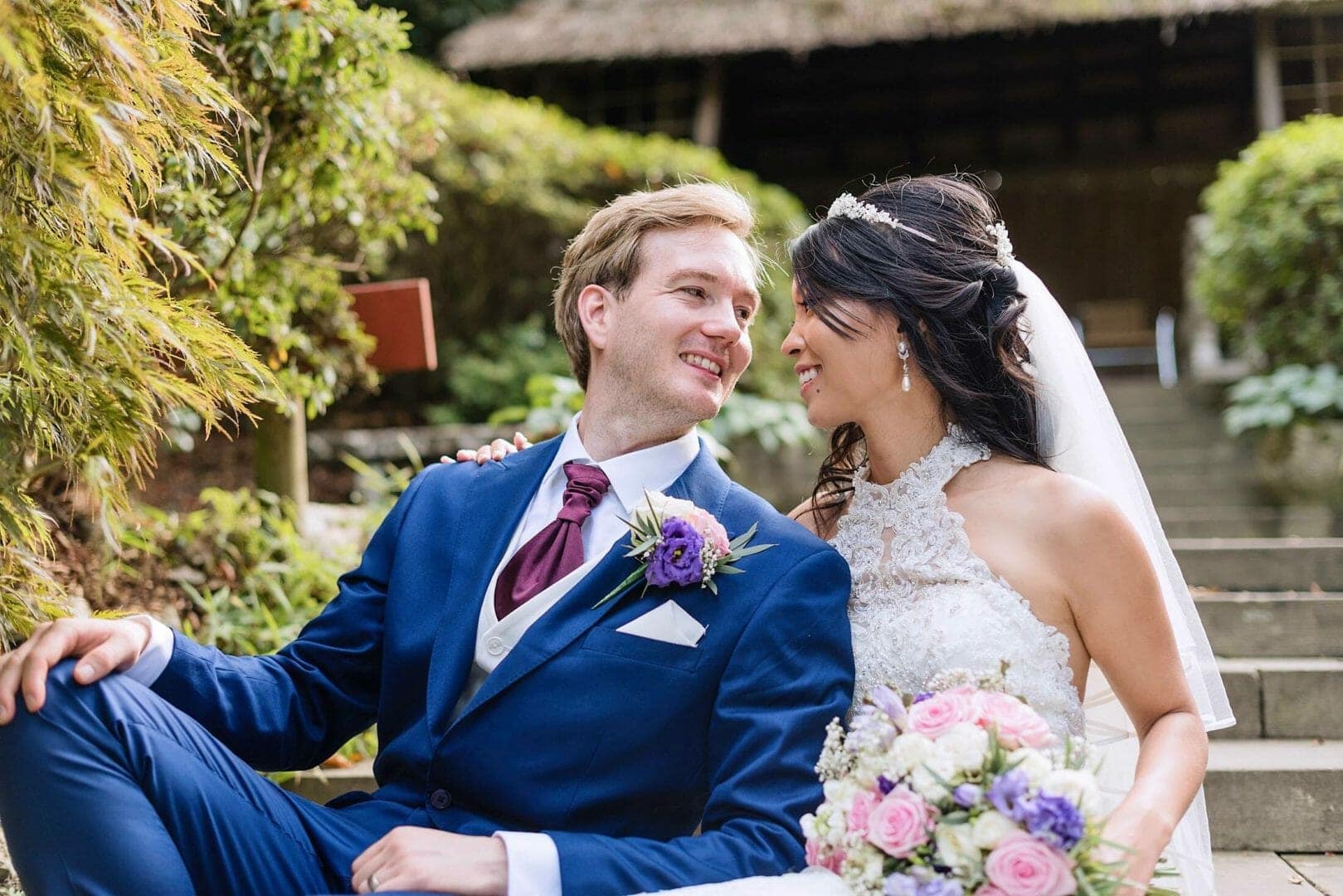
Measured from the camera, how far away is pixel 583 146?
30.1ft

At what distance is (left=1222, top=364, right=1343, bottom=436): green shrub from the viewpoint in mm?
6656

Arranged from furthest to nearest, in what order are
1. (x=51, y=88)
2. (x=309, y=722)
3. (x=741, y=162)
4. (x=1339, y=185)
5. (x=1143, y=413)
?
(x=741, y=162) → (x=1143, y=413) → (x=1339, y=185) → (x=309, y=722) → (x=51, y=88)

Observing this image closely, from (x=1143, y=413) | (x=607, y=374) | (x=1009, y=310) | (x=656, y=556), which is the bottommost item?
(x=1143, y=413)

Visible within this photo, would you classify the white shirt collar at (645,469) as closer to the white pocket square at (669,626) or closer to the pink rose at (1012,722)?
the white pocket square at (669,626)

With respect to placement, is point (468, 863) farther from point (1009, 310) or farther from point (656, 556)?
point (1009, 310)

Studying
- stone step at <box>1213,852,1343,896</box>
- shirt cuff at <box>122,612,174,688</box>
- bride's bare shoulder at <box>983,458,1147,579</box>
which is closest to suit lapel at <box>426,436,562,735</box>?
shirt cuff at <box>122,612,174,688</box>

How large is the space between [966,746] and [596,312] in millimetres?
1434

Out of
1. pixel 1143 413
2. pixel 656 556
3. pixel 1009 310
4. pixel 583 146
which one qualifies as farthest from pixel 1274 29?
pixel 656 556

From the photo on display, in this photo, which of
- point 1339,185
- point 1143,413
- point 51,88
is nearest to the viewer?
point 51,88

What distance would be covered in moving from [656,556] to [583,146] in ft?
23.9

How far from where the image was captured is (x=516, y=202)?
888cm

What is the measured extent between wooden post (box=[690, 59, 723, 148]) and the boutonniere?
10280 mm

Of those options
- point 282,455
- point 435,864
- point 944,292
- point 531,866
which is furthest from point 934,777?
point 282,455

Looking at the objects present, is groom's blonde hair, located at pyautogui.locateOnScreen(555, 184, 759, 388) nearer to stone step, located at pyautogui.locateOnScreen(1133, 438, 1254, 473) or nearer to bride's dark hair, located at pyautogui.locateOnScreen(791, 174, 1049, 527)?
bride's dark hair, located at pyautogui.locateOnScreen(791, 174, 1049, 527)
